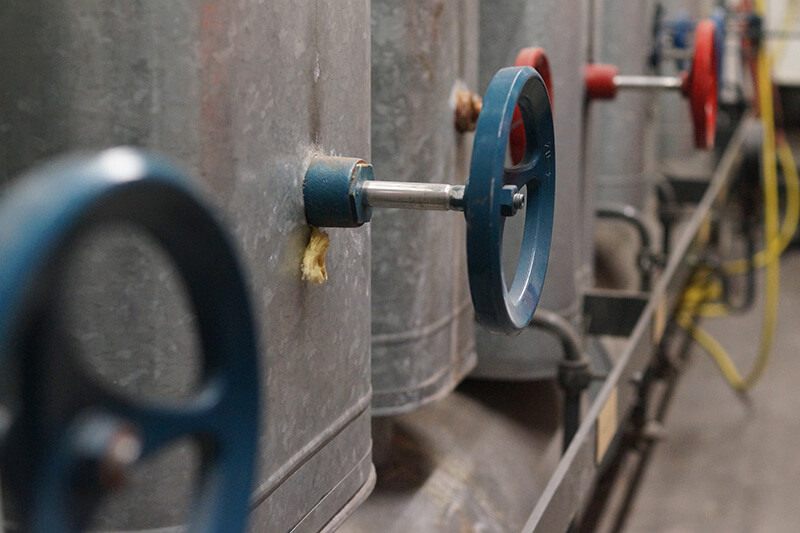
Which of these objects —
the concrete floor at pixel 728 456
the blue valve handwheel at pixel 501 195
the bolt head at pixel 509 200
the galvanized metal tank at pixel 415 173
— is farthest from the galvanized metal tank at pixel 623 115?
the bolt head at pixel 509 200

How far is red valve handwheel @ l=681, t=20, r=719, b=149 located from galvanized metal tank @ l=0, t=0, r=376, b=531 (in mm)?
865

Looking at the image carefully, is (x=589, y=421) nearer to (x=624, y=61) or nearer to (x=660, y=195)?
(x=624, y=61)

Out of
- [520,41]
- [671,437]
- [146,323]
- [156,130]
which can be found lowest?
[671,437]

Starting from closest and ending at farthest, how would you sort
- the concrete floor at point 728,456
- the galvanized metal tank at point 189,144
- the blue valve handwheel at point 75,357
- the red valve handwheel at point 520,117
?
the blue valve handwheel at point 75,357 < the galvanized metal tank at point 189,144 < the red valve handwheel at point 520,117 < the concrete floor at point 728,456

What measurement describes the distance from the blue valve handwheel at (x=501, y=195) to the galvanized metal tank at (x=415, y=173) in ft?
0.82

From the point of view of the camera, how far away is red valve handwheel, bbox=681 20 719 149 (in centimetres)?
136

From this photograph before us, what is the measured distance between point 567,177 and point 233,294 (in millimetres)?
1001

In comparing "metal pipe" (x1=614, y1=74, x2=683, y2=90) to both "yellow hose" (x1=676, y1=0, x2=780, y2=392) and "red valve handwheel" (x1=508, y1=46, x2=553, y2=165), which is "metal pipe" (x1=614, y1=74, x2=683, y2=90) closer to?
"red valve handwheel" (x1=508, y1=46, x2=553, y2=165)

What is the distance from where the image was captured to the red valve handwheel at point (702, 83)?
4.45 feet

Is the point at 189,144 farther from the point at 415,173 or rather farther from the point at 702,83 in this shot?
the point at 702,83

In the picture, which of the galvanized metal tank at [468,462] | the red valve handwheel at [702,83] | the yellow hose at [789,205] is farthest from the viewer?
the yellow hose at [789,205]

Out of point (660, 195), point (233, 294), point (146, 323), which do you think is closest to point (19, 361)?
point (233, 294)

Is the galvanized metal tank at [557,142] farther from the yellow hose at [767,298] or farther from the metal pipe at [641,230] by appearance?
the yellow hose at [767,298]

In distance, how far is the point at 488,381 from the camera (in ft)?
4.67
